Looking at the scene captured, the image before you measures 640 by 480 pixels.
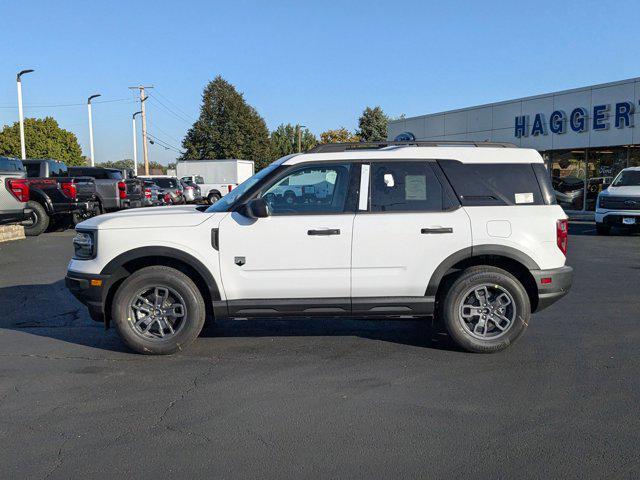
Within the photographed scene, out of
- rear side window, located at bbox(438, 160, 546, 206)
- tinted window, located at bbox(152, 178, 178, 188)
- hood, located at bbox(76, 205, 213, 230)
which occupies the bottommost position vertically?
hood, located at bbox(76, 205, 213, 230)

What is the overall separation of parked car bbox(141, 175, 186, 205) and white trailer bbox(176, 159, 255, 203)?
6.51m

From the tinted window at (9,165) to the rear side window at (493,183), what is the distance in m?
11.8

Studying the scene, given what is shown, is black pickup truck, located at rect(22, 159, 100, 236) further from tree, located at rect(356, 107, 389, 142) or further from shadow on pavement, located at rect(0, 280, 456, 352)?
tree, located at rect(356, 107, 389, 142)

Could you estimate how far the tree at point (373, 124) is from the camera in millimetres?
74562

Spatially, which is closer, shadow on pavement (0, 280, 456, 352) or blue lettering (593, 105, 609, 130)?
shadow on pavement (0, 280, 456, 352)

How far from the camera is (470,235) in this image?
560cm

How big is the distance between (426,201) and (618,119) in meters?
20.6

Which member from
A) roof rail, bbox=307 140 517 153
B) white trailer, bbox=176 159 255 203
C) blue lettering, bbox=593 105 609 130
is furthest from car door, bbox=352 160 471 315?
white trailer, bbox=176 159 255 203

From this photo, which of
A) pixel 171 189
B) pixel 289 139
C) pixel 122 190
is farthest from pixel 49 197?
pixel 289 139

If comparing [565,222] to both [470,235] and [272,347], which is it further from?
[272,347]

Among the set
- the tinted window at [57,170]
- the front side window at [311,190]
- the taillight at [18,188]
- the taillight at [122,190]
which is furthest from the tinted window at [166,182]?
the front side window at [311,190]

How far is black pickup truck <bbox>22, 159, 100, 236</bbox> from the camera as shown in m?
16.9

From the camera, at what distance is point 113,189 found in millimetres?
20531

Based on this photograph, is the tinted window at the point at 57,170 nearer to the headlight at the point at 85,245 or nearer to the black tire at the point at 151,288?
the headlight at the point at 85,245
